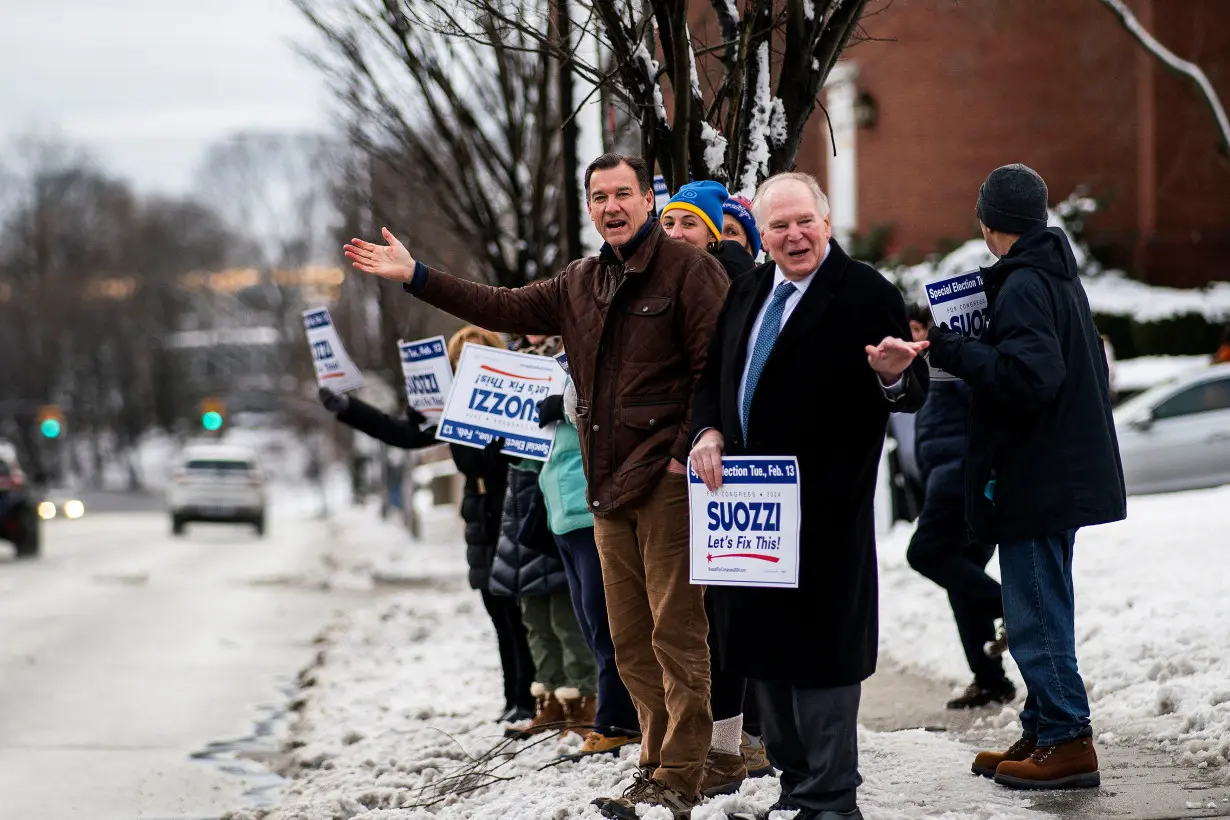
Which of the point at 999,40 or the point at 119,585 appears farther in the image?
the point at 999,40

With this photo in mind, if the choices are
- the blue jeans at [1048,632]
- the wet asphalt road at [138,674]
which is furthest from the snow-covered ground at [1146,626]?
the wet asphalt road at [138,674]

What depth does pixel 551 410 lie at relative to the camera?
6543 millimetres

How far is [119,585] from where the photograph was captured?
2038 centimetres

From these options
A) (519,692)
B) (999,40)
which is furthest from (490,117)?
(999,40)

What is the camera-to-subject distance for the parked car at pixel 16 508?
24.8 m

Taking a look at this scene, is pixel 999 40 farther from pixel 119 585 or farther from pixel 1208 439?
pixel 119 585

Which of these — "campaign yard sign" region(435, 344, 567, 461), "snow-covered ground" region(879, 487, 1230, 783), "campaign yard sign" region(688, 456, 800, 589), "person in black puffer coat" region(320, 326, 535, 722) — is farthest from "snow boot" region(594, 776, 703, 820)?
"person in black puffer coat" region(320, 326, 535, 722)

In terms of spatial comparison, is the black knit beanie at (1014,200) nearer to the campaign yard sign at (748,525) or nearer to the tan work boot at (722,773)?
the campaign yard sign at (748,525)

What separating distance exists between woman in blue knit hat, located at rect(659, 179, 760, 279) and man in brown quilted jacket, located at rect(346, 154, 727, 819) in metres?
0.45

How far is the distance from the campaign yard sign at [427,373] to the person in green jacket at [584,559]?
4.57 ft

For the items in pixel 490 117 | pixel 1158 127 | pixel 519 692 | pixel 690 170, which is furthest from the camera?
pixel 1158 127

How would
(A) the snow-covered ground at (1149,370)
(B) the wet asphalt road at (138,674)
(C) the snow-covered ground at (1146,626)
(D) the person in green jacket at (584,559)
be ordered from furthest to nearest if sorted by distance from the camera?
(A) the snow-covered ground at (1149,370)
(B) the wet asphalt road at (138,674)
(C) the snow-covered ground at (1146,626)
(D) the person in green jacket at (584,559)

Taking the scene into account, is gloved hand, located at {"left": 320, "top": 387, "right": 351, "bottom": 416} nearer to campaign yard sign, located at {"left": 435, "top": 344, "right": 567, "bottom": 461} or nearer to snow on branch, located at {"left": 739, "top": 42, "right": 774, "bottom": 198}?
campaign yard sign, located at {"left": 435, "top": 344, "right": 567, "bottom": 461}

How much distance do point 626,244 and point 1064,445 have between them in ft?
5.34
